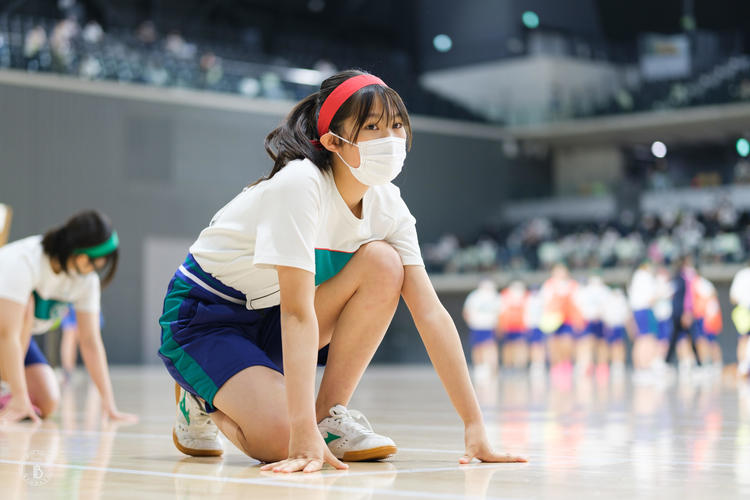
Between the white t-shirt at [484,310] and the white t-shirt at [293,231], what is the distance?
12445mm

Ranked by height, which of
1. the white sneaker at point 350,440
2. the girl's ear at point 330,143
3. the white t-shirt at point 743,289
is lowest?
the white sneaker at point 350,440

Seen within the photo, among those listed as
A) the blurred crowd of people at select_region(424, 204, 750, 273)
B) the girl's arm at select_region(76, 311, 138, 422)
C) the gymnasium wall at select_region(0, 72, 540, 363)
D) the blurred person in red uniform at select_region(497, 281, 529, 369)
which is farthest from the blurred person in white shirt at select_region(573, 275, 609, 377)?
the girl's arm at select_region(76, 311, 138, 422)

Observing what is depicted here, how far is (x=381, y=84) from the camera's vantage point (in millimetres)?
2592

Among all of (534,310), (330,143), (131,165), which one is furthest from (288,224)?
(131,165)

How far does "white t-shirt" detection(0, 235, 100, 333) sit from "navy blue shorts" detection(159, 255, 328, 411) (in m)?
1.61

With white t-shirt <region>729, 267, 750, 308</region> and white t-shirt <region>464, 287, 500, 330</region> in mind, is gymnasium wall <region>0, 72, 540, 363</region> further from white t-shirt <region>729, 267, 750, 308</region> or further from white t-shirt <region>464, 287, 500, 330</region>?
white t-shirt <region>729, 267, 750, 308</region>

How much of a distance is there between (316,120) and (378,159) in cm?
23

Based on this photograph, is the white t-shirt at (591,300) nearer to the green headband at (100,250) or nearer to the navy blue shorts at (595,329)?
the navy blue shorts at (595,329)

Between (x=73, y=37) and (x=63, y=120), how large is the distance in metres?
1.38

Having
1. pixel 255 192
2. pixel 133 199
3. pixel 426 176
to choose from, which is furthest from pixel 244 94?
pixel 255 192

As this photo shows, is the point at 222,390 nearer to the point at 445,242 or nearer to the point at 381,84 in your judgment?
the point at 381,84

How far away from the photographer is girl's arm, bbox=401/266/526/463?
2.59 m

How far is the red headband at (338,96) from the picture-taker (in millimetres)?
2561

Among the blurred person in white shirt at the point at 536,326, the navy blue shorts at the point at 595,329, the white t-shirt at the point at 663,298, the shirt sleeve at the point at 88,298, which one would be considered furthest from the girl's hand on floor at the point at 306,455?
the blurred person in white shirt at the point at 536,326
